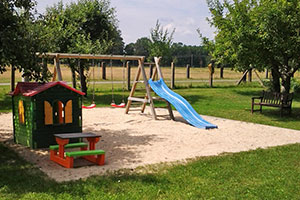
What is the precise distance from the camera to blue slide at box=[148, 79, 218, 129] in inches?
437

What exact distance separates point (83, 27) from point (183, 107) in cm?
838

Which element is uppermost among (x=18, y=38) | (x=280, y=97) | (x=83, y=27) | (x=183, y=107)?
(x=83, y=27)

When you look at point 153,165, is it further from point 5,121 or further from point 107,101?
point 107,101

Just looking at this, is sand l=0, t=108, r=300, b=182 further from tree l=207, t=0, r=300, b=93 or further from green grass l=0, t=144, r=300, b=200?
tree l=207, t=0, r=300, b=93

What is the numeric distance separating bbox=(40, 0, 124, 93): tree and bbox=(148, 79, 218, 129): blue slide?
416 centimetres

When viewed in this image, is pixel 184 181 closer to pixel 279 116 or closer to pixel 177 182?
pixel 177 182

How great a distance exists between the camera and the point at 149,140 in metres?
9.02

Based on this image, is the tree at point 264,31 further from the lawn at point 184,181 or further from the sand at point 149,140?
the lawn at point 184,181

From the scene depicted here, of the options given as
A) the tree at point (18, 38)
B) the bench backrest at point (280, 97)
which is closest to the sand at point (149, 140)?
the tree at point (18, 38)

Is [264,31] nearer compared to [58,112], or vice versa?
[58,112]

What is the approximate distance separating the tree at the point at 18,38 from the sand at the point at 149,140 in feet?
5.88

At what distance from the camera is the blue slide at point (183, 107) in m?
11.1

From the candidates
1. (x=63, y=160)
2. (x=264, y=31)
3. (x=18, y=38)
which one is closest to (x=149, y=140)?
(x=63, y=160)

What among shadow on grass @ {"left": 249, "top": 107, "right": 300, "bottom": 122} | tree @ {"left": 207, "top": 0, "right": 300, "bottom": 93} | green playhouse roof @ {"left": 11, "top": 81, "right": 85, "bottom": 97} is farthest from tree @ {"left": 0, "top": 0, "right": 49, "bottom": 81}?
shadow on grass @ {"left": 249, "top": 107, "right": 300, "bottom": 122}
